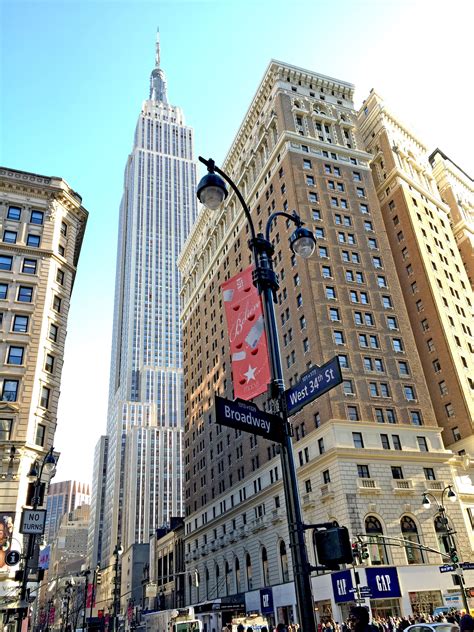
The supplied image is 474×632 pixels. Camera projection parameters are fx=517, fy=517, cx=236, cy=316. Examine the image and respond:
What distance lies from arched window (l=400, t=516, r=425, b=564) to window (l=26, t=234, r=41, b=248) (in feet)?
135

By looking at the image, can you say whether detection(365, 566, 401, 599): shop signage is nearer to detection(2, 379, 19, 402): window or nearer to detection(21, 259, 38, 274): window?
detection(2, 379, 19, 402): window

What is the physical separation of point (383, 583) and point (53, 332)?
34.5m

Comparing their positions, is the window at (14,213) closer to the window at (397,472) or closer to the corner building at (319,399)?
the corner building at (319,399)

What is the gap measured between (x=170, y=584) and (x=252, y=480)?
1768 inches

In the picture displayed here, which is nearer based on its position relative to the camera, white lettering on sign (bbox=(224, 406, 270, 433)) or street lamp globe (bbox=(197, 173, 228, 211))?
white lettering on sign (bbox=(224, 406, 270, 433))

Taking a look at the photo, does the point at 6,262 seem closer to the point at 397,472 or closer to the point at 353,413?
the point at 353,413

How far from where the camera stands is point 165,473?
569 ft

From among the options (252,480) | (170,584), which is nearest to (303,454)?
(252,480)

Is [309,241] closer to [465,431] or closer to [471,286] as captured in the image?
[465,431]

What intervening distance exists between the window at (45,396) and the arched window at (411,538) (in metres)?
32.2

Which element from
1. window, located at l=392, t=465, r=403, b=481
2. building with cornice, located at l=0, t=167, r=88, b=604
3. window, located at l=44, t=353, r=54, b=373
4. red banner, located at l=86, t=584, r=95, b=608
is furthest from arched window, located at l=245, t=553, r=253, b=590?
window, located at l=44, t=353, r=54, b=373

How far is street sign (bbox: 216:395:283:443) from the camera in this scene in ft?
28.3

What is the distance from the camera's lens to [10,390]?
133 feet

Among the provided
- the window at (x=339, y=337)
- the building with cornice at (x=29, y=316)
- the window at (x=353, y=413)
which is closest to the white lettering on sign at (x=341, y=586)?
the window at (x=353, y=413)
